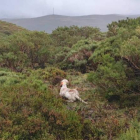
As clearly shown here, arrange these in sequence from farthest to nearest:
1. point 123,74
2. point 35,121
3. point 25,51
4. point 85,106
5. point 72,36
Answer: point 72,36 < point 25,51 < point 85,106 < point 123,74 < point 35,121

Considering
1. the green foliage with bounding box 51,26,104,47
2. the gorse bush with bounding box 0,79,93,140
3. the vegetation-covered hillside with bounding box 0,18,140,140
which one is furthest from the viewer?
the green foliage with bounding box 51,26,104,47

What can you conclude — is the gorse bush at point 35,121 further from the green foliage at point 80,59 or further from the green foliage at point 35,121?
the green foliage at point 80,59

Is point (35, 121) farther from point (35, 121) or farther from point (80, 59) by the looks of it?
point (80, 59)

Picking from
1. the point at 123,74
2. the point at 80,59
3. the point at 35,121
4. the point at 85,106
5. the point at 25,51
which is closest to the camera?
the point at 35,121

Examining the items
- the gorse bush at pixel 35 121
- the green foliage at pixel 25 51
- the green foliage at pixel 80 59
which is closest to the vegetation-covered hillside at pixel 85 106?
the gorse bush at pixel 35 121

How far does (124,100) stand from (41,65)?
10.0 metres

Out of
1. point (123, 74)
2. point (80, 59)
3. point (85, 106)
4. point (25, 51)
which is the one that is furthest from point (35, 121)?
point (25, 51)

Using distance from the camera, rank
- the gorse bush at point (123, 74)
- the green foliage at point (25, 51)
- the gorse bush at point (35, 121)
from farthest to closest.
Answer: the green foliage at point (25, 51), the gorse bush at point (123, 74), the gorse bush at point (35, 121)

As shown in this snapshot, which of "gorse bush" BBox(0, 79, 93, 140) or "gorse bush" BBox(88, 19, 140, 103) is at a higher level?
"gorse bush" BBox(88, 19, 140, 103)

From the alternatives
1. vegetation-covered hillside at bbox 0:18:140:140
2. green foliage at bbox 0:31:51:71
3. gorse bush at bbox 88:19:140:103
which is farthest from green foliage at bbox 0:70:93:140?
green foliage at bbox 0:31:51:71

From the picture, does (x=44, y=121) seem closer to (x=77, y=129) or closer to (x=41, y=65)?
(x=77, y=129)

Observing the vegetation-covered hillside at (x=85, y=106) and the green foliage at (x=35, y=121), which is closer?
the green foliage at (x=35, y=121)

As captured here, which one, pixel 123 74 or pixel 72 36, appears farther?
pixel 72 36

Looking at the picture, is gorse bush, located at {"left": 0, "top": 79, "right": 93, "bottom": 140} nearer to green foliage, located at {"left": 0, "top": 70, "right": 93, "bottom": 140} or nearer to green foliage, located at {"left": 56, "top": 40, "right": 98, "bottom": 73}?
green foliage, located at {"left": 0, "top": 70, "right": 93, "bottom": 140}
